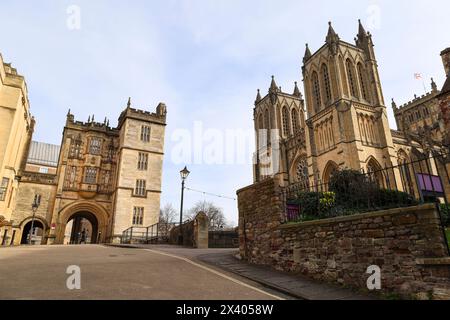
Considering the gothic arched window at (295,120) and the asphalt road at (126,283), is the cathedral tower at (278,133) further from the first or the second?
the asphalt road at (126,283)

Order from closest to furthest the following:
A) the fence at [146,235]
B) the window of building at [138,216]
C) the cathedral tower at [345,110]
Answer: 1. the fence at [146,235]
2. the window of building at [138,216]
3. the cathedral tower at [345,110]

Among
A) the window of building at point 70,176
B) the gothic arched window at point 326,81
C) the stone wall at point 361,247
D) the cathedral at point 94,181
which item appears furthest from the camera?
the gothic arched window at point 326,81

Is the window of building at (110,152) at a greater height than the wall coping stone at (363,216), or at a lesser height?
greater

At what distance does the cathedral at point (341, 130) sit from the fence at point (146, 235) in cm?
1167

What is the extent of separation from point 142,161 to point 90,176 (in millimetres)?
6500

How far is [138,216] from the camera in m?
31.8

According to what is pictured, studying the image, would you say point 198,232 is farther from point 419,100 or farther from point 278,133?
point 419,100

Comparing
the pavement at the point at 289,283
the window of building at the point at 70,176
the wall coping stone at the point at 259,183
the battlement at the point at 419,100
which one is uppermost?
the battlement at the point at 419,100

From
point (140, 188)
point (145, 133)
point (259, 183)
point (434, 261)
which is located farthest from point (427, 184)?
point (145, 133)

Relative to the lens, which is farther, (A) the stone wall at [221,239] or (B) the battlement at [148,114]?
(B) the battlement at [148,114]

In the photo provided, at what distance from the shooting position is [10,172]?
25.1 metres

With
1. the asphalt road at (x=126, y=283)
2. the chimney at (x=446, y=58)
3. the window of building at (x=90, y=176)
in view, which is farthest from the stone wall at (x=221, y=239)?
the window of building at (x=90, y=176)

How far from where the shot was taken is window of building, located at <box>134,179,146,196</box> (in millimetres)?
32469

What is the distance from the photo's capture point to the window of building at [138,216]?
103ft
